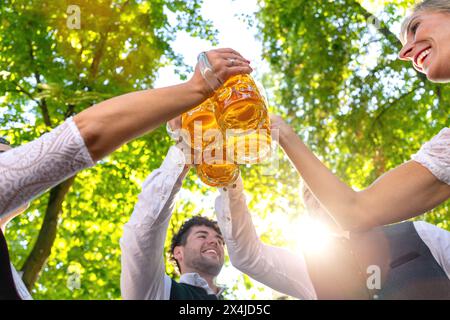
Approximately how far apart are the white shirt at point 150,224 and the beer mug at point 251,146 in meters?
0.26

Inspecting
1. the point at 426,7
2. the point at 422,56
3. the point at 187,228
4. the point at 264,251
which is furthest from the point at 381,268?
the point at 187,228

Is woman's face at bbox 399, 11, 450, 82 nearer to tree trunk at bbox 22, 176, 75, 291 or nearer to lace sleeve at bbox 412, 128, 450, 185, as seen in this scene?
lace sleeve at bbox 412, 128, 450, 185

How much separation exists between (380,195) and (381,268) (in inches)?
35.1

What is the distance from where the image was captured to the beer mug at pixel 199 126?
6.04ft

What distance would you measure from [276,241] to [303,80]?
4036mm

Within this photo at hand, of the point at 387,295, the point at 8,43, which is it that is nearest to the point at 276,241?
the point at 8,43

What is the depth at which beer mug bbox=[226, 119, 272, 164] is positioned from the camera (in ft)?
5.88

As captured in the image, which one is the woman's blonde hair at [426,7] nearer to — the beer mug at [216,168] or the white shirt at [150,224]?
the beer mug at [216,168]

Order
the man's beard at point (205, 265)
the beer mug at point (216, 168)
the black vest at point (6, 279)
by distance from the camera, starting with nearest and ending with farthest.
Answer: the black vest at point (6, 279) < the beer mug at point (216, 168) < the man's beard at point (205, 265)

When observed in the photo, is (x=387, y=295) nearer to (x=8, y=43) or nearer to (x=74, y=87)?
(x=74, y=87)

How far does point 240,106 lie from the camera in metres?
1.73

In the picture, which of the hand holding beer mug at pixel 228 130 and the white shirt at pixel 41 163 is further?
the hand holding beer mug at pixel 228 130

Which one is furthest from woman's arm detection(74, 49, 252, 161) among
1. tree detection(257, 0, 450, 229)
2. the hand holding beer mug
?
tree detection(257, 0, 450, 229)

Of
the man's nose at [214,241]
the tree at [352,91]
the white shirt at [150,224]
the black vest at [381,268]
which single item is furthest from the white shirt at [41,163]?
the tree at [352,91]
